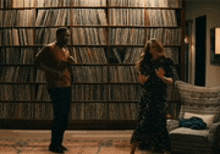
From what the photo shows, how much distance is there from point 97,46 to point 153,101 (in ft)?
7.16

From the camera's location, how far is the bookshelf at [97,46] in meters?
5.37

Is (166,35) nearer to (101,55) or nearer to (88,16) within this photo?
(101,55)

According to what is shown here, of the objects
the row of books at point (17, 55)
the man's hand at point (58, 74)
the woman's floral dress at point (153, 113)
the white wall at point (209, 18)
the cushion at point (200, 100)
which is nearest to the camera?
the woman's floral dress at point (153, 113)

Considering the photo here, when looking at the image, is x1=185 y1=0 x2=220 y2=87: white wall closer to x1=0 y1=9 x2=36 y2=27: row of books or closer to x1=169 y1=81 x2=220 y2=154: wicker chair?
x1=169 y1=81 x2=220 y2=154: wicker chair

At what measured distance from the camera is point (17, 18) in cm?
547

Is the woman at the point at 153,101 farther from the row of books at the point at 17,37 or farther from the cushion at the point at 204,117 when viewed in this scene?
the row of books at the point at 17,37

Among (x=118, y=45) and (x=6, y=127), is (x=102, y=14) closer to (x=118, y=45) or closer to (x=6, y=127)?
(x=118, y=45)

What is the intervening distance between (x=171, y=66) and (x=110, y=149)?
4.53 feet

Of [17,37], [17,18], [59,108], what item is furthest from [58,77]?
[17,18]

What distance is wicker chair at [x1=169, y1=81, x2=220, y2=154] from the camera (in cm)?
363

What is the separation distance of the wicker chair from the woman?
0.40 meters

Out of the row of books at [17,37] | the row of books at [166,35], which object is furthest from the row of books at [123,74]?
the row of books at [17,37]

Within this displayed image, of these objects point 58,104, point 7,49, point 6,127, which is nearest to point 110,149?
point 58,104

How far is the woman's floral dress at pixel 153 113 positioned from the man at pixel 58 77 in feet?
3.17
